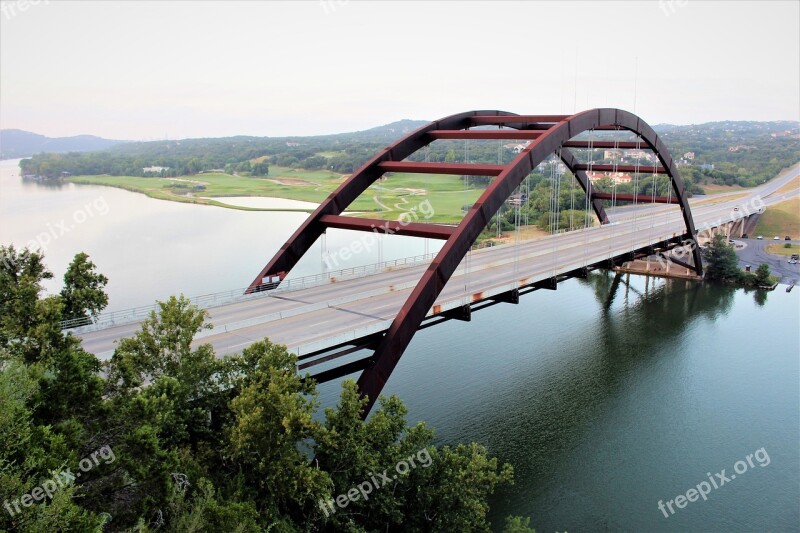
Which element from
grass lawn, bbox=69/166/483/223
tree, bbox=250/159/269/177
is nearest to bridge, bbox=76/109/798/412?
grass lawn, bbox=69/166/483/223

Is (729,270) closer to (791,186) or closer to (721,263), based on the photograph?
(721,263)

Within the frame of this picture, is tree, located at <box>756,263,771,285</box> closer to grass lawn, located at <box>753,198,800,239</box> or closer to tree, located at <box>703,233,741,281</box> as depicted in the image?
tree, located at <box>703,233,741,281</box>

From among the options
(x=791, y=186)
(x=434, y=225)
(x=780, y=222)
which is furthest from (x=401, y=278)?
(x=791, y=186)

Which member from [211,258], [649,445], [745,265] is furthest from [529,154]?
[745,265]

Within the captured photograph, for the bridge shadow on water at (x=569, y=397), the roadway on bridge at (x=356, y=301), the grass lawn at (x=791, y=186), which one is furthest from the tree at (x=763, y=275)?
the grass lawn at (x=791, y=186)

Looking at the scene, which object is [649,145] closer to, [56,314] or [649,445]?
[649,445]

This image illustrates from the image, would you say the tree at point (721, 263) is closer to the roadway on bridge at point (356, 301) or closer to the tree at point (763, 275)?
the tree at point (763, 275)
